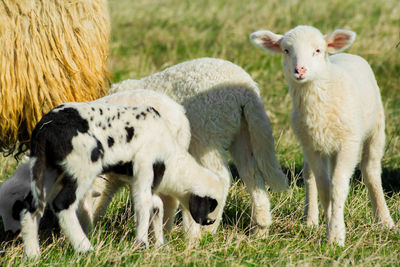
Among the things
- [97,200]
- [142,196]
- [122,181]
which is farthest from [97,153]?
[97,200]

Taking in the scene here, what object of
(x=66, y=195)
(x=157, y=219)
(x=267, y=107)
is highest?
(x=66, y=195)

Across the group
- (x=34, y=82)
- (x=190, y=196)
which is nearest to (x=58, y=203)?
(x=190, y=196)

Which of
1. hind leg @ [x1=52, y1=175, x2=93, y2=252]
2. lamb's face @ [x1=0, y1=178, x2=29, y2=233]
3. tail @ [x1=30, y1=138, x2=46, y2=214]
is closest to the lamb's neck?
hind leg @ [x1=52, y1=175, x2=93, y2=252]

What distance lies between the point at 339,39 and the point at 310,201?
50.6 inches

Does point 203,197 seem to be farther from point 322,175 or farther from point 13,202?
point 13,202

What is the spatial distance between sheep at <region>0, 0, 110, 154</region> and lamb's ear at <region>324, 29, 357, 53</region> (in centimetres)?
174

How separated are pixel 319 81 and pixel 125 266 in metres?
1.82

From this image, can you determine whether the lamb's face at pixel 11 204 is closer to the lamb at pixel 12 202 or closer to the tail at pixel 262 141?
the lamb at pixel 12 202

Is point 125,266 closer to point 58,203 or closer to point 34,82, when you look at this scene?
point 58,203

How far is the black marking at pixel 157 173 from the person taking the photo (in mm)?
3770

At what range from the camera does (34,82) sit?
4445 millimetres

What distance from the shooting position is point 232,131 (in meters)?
4.47

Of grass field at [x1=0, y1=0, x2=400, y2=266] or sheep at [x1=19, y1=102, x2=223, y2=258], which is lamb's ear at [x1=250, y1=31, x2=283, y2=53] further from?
grass field at [x1=0, y1=0, x2=400, y2=266]

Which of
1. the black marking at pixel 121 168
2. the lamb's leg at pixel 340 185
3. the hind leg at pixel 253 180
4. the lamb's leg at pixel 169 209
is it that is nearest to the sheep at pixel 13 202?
the black marking at pixel 121 168
